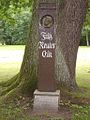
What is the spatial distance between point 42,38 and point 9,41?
5899cm

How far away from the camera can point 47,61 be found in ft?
27.0

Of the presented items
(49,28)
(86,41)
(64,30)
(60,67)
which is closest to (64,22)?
(64,30)

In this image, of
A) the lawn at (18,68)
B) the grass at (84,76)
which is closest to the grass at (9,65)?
the lawn at (18,68)

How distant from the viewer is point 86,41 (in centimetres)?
6309

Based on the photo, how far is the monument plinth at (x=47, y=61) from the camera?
321 inches

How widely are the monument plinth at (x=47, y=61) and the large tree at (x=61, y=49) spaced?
45.5 inches

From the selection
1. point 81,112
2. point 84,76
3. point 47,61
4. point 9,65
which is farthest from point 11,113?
point 9,65

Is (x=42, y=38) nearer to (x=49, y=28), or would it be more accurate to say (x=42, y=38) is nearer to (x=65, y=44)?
(x=49, y=28)

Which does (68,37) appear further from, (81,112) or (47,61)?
(81,112)

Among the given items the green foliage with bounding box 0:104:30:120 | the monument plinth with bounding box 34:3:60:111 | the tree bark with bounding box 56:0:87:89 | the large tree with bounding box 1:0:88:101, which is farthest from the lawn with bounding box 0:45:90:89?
the green foliage with bounding box 0:104:30:120

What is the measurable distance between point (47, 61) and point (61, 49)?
5.77 feet

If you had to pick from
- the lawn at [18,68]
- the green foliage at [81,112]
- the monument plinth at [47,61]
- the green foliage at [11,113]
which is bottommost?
the lawn at [18,68]

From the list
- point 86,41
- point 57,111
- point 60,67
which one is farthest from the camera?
point 86,41

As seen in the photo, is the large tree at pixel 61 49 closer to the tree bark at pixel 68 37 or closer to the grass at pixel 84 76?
the tree bark at pixel 68 37
